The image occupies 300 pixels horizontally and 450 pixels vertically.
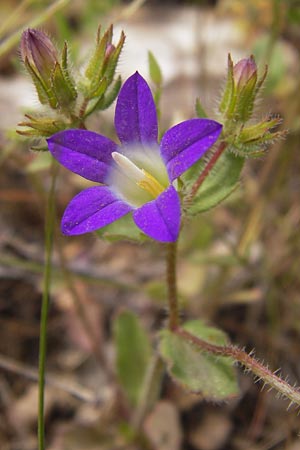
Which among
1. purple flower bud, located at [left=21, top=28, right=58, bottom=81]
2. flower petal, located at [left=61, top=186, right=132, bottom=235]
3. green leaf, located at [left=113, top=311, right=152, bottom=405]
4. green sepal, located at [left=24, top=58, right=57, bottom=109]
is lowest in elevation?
green leaf, located at [left=113, top=311, right=152, bottom=405]

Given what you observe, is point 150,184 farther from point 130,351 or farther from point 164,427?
point 164,427

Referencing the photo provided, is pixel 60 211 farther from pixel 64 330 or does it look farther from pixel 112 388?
pixel 112 388

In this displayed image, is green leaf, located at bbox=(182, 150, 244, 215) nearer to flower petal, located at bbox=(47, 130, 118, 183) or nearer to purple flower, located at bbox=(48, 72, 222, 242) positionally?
purple flower, located at bbox=(48, 72, 222, 242)

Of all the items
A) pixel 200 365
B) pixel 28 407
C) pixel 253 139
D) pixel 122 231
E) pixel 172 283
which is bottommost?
pixel 28 407

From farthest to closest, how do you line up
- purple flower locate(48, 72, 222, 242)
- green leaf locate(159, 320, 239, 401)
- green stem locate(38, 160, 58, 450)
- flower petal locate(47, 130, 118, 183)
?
green leaf locate(159, 320, 239, 401), green stem locate(38, 160, 58, 450), flower petal locate(47, 130, 118, 183), purple flower locate(48, 72, 222, 242)

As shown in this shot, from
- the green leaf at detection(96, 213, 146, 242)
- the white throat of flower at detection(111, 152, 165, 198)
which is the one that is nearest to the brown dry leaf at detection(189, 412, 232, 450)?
the green leaf at detection(96, 213, 146, 242)

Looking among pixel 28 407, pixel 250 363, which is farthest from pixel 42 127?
pixel 28 407

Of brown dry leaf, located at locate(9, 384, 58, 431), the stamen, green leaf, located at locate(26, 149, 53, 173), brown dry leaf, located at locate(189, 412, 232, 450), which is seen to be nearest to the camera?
the stamen
